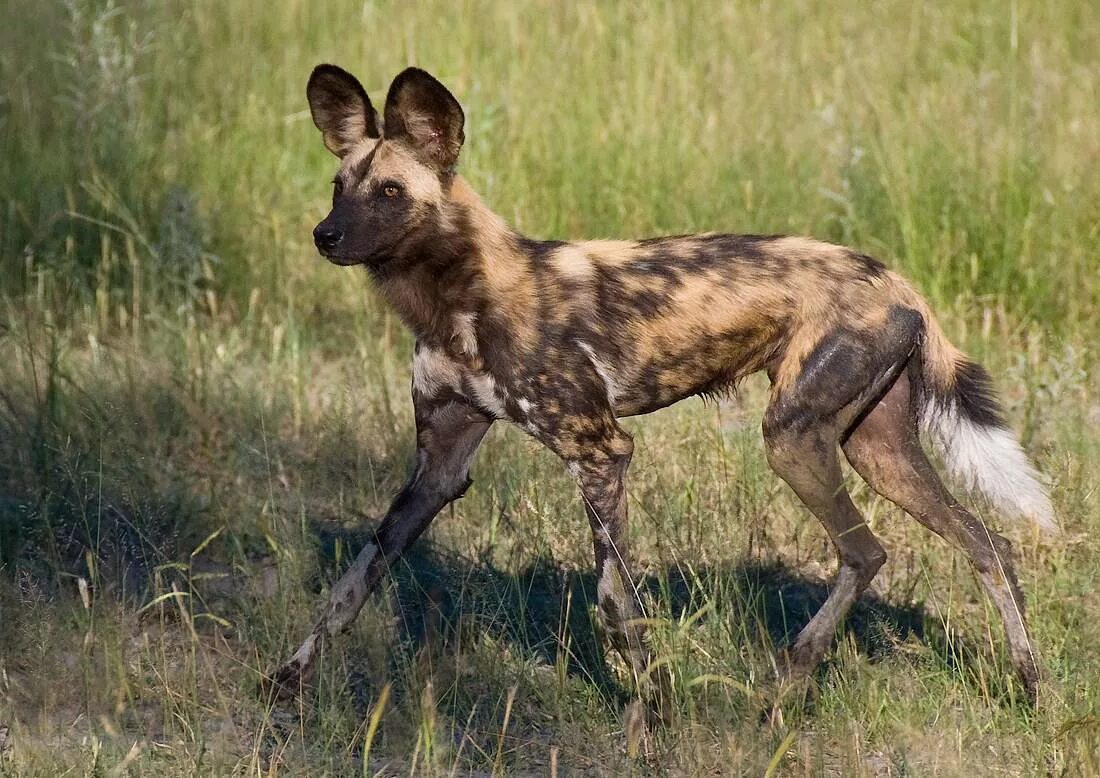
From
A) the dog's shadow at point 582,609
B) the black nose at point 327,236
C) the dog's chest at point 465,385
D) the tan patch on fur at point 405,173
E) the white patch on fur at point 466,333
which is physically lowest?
the dog's shadow at point 582,609

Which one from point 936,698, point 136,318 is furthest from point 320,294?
point 936,698

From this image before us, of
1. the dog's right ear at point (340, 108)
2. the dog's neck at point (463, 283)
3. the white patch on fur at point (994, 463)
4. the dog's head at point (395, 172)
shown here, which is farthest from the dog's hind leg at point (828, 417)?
the dog's right ear at point (340, 108)

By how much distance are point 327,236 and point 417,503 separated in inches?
27.5

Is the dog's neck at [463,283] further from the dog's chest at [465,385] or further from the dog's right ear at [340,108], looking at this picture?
the dog's right ear at [340,108]

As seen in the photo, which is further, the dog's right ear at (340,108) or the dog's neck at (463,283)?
the dog's right ear at (340,108)

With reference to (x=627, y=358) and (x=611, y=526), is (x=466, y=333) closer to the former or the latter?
(x=627, y=358)

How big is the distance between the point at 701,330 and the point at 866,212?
255 cm

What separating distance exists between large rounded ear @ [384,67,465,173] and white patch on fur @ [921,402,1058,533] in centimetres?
133

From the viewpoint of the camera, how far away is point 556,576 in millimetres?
4242

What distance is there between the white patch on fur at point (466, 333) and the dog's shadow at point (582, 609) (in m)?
0.60

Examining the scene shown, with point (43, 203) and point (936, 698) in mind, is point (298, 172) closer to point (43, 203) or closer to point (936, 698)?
point (43, 203)

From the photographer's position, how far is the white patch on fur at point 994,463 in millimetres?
3783

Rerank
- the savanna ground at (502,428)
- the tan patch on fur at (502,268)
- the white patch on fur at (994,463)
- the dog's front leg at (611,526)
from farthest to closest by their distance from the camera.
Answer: the white patch on fur at (994,463)
the tan patch on fur at (502,268)
the dog's front leg at (611,526)
the savanna ground at (502,428)

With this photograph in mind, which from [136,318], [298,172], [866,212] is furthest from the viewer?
[298,172]
